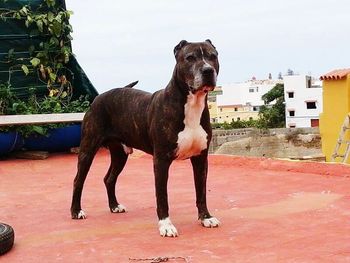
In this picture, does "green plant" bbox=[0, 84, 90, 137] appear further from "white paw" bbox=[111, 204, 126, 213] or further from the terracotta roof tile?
the terracotta roof tile

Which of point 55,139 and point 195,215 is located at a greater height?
point 55,139

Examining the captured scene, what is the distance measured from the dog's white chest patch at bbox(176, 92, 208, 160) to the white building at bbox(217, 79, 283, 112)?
2112 inches

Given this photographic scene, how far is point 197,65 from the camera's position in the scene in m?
3.65

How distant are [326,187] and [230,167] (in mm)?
1904

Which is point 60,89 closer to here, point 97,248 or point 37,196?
point 37,196

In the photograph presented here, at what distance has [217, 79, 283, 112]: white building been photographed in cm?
5816

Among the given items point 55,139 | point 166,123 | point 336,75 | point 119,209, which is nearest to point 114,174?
point 119,209

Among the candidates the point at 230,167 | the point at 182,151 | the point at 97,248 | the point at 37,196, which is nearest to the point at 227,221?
the point at 182,151

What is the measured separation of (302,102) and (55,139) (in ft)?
108

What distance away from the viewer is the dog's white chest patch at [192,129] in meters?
3.88

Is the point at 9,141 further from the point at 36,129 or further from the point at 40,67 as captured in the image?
the point at 40,67

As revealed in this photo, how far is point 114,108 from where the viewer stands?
14.8ft

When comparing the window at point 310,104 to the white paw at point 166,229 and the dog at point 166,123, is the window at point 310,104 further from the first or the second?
the white paw at point 166,229

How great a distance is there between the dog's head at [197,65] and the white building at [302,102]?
36.1m
